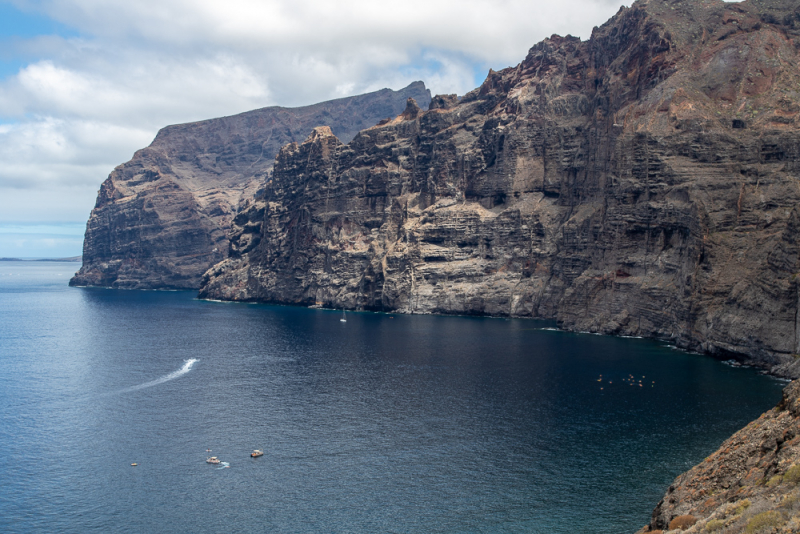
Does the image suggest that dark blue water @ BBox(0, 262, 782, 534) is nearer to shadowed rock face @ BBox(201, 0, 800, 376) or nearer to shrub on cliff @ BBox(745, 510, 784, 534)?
shadowed rock face @ BBox(201, 0, 800, 376)

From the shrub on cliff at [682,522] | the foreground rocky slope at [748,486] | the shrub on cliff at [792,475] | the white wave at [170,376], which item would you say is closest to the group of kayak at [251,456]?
the white wave at [170,376]

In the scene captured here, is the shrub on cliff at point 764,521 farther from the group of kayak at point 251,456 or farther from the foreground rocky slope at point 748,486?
the group of kayak at point 251,456

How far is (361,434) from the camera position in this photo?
254 ft

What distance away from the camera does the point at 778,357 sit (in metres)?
102

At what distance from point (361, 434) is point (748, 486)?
1962 inches

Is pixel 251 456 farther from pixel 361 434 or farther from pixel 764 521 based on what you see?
pixel 764 521

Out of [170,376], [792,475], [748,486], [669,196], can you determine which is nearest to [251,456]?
[170,376]

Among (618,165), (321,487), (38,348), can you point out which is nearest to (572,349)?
(618,165)

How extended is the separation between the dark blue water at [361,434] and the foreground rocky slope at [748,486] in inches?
630

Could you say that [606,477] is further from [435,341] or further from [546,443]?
[435,341]

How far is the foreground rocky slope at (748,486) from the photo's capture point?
28.7 metres

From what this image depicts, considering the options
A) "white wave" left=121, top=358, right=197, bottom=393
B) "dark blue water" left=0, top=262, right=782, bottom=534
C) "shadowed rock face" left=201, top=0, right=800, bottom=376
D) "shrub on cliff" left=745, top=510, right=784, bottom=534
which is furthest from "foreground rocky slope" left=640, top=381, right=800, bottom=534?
"white wave" left=121, top=358, right=197, bottom=393

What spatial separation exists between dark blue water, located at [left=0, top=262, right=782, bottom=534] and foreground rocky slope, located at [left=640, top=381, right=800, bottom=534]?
52.5 ft

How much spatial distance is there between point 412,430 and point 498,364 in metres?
40.4
